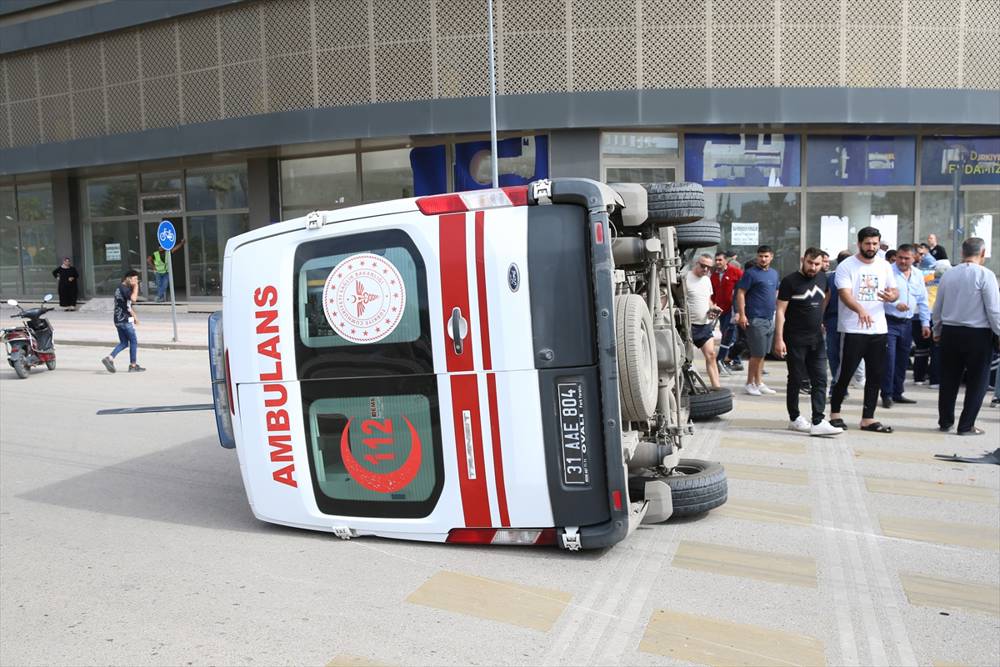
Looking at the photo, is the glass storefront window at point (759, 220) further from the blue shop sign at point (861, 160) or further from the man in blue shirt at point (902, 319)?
the man in blue shirt at point (902, 319)

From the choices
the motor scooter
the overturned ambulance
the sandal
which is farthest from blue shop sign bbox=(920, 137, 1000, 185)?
the motor scooter

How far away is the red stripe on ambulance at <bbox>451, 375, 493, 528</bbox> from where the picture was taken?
4.74 metres

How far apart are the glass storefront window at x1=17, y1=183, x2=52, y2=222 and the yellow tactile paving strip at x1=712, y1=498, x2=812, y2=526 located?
31946mm

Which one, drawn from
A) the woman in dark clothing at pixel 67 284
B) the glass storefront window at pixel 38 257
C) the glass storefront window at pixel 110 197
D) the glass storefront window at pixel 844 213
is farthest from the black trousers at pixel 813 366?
the glass storefront window at pixel 38 257

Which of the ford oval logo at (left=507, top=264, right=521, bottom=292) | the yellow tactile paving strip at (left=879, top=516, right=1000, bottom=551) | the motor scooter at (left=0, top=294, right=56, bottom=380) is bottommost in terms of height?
the yellow tactile paving strip at (left=879, top=516, right=1000, bottom=551)

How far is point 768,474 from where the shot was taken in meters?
7.08

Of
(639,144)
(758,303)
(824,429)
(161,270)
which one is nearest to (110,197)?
(161,270)

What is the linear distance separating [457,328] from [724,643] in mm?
2097

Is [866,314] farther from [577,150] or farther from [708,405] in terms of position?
[577,150]

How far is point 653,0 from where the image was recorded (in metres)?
20.2

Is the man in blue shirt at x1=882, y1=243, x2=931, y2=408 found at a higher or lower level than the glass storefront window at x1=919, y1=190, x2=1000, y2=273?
lower

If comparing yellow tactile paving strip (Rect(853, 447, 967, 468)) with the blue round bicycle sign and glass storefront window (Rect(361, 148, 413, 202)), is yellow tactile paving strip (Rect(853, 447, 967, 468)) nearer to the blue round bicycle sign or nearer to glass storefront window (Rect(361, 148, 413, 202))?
the blue round bicycle sign

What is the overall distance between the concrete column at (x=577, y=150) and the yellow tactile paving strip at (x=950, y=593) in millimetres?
17381

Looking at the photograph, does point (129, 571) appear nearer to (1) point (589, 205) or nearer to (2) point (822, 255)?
(1) point (589, 205)
